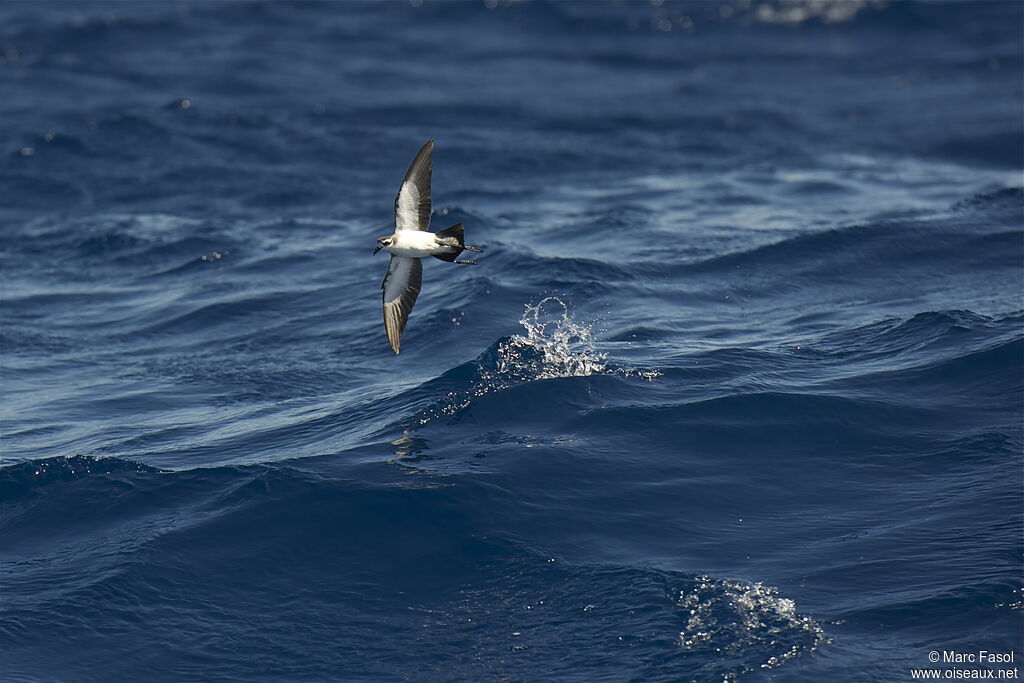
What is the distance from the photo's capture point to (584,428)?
617 inches

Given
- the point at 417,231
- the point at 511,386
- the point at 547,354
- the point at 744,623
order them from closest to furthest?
the point at 744,623, the point at 417,231, the point at 511,386, the point at 547,354

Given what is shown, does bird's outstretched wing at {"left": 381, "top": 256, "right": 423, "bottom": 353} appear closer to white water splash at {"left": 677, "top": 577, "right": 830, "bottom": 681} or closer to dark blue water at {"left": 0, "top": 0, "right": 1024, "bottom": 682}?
dark blue water at {"left": 0, "top": 0, "right": 1024, "bottom": 682}

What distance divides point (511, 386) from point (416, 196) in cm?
376

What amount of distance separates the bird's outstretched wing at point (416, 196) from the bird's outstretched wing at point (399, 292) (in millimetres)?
806

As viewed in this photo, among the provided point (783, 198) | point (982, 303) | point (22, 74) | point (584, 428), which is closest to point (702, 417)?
point (584, 428)

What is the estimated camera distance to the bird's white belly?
44.8ft

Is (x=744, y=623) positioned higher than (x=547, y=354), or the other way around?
(x=547, y=354)

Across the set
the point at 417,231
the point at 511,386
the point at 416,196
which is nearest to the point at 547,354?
the point at 511,386

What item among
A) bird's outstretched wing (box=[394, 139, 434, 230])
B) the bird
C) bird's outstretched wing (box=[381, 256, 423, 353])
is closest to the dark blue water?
bird's outstretched wing (box=[381, 256, 423, 353])

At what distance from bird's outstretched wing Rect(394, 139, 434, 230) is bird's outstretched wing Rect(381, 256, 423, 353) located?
0.81 m

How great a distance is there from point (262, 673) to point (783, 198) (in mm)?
18954

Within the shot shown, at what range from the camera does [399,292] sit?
587 inches

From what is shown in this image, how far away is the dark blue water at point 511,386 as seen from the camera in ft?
40.0

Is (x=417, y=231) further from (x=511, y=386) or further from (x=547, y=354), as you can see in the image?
(x=547, y=354)
